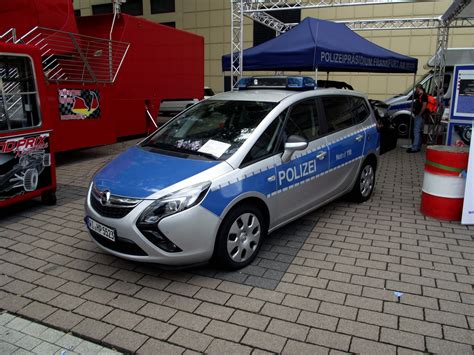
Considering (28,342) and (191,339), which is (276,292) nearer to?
(191,339)

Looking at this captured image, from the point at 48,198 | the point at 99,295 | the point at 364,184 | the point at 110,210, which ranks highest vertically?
the point at 110,210

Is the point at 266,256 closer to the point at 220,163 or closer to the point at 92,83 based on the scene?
the point at 220,163

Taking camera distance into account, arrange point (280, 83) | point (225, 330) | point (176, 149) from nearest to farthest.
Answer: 1. point (225, 330)
2. point (176, 149)
3. point (280, 83)

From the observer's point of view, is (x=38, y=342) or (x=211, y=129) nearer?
(x=38, y=342)

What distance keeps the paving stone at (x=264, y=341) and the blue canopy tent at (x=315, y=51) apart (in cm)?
548

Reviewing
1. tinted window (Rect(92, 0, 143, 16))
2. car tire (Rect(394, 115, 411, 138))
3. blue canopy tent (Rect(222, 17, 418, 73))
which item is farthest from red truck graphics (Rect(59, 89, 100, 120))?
tinted window (Rect(92, 0, 143, 16))

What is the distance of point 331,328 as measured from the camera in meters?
3.10

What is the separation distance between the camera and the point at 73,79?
8547 millimetres

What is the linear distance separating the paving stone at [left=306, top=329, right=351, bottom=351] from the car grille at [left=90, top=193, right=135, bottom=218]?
5.80 ft

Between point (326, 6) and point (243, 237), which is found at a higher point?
point (326, 6)

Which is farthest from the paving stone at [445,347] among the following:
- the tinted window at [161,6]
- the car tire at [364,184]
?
the tinted window at [161,6]

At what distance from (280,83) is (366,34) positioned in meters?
15.0

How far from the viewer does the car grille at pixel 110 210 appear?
3.53m

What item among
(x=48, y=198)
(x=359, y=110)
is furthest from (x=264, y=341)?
(x=48, y=198)
